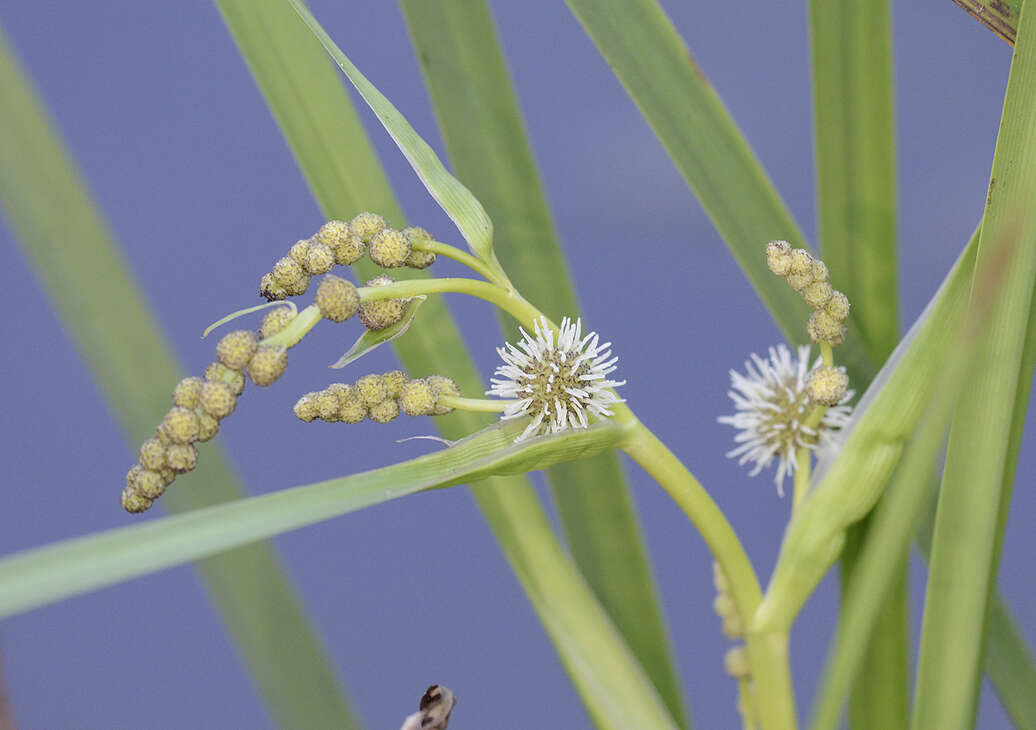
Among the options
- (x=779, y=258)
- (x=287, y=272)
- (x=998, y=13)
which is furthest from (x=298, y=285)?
(x=998, y=13)

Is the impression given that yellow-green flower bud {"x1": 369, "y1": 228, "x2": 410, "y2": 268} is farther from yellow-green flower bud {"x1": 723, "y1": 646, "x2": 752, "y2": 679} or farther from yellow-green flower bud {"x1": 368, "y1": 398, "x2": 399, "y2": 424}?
yellow-green flower bud {"x1": 723, "y1": 646, "x2": 752, "y2": 679}

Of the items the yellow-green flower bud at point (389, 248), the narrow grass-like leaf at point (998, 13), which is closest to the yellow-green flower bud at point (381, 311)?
the yellow-green flower bud at point (389, 248)

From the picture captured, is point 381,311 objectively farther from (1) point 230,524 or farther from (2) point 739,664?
(2) point 739,664

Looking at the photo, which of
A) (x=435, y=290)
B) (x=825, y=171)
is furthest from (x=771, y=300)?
(x=435, y=290)

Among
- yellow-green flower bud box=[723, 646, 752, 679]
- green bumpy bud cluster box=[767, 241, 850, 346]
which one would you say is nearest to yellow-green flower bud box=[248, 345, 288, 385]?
green bumpy bud cluster box=[767, 241, 850, 346]

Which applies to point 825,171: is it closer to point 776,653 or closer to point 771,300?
point 771,300

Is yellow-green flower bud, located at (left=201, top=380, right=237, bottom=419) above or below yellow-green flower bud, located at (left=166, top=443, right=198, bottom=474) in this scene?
above
